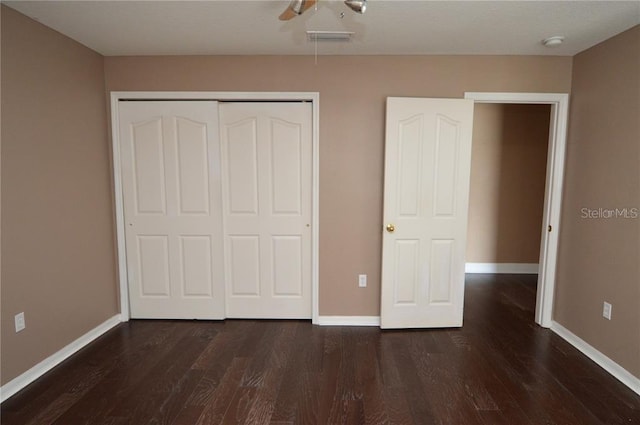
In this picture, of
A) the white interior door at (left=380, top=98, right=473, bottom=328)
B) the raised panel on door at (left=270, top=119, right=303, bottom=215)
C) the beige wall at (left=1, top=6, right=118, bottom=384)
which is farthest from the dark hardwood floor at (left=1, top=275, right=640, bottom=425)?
the raised panel on door at (left=270, top=119, right=303, bottom=215)

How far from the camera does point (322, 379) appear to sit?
220 cm

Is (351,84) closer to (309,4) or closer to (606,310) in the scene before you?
(309,4)

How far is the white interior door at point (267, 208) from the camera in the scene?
2.90m

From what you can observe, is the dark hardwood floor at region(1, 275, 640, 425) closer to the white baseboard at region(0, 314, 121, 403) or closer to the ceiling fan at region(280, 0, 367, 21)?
the white baseboard at region(0, 314, 121, 403)

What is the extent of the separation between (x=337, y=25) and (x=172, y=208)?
2124 mm

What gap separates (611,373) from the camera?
7.47 feet

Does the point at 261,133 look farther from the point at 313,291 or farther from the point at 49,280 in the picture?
the point at 49,280

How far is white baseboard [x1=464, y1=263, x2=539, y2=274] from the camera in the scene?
4422 millimetres

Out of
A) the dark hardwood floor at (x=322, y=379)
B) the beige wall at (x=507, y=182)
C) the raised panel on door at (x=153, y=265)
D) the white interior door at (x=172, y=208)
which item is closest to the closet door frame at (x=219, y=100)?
the white interior door at (x=172, y=208)

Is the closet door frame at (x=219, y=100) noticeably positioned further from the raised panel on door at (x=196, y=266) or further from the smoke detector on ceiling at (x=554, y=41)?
the smoke detector on ceiling at (x=554, y=41)

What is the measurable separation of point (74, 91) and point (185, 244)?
152 centimetres

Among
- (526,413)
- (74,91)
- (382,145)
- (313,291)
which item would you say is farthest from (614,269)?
(74,91)

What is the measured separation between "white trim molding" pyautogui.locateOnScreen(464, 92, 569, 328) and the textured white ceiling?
363 mm

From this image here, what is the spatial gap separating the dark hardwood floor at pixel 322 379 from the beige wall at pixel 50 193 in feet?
1.16
